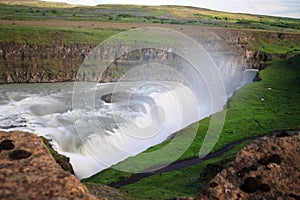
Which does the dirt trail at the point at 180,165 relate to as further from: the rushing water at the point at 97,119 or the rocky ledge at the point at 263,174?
the rocky ledge at the point at 263,174

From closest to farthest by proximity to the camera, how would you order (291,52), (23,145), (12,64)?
1. (23,145)
2. (12,64)
3. (291,52)

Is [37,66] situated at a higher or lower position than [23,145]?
lower

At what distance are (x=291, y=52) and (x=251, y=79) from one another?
52.0 meters

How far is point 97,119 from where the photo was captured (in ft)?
259

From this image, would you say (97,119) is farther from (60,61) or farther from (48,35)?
(48,35)

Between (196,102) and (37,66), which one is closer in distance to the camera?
(196,102)

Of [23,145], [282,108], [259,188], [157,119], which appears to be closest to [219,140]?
[157,119]

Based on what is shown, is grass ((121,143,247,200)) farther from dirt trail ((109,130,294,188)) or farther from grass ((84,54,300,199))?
dirt trail ((109,130,294,188))

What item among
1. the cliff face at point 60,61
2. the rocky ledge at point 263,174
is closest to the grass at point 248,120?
the rocky ledge at point 263,174

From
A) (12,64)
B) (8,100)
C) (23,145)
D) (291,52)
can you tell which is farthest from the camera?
(291,52)

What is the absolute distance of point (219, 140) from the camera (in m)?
73.4

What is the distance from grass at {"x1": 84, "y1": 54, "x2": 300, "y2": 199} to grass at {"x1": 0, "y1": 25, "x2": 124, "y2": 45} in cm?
6609

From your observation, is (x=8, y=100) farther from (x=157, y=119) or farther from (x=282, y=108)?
(x=282, y=108)

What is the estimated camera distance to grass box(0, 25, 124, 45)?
125 metres
